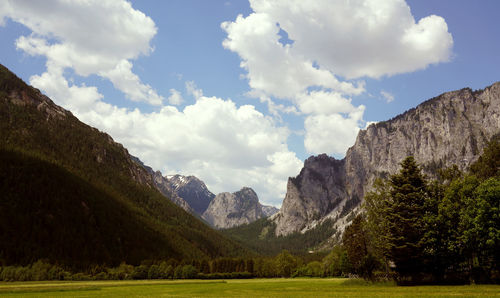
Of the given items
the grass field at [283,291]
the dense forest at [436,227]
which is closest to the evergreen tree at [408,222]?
the dense forest at [436,227]

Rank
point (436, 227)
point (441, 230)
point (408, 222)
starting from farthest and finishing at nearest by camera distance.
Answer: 1. point (436, 227)
2. point (441, 230)
3. point (408, 222)

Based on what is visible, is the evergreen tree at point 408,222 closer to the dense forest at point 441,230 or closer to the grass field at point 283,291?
the dense forest at point 441,230

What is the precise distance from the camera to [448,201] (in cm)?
A: 5553

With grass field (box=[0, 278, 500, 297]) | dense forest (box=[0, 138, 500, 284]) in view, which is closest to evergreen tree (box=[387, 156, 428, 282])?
dense forest (box=[0, 138, 500, 284])

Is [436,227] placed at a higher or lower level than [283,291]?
higher

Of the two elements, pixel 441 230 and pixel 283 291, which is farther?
pixel 441 230

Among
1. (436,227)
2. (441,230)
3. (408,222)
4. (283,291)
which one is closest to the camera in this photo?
(283,291)

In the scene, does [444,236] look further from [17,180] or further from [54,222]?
[17,180]

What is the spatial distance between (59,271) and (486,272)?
14050cm

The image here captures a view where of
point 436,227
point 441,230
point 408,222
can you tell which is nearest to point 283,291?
point 408,222

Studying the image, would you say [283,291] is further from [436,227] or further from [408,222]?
[436,227]

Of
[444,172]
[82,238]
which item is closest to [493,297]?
[444,172]

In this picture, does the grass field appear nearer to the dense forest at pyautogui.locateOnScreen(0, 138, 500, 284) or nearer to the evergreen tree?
the evergreen tree

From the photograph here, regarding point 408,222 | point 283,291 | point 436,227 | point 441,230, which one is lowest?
point 283,291
